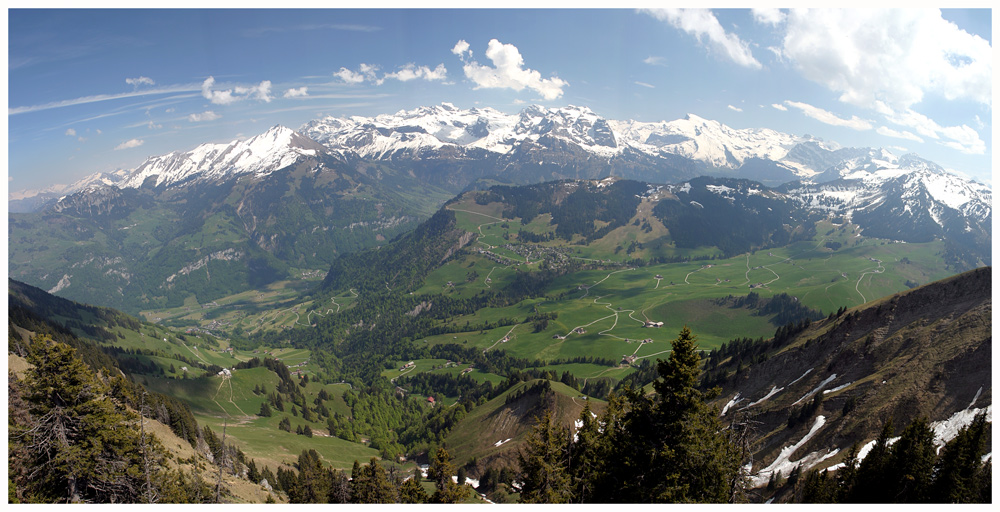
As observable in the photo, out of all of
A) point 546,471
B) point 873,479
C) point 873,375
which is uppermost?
point 546,471

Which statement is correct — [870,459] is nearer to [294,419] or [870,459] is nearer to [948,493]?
[948,493]

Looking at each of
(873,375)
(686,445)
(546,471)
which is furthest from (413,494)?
(873,375)

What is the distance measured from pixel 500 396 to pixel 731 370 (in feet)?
169

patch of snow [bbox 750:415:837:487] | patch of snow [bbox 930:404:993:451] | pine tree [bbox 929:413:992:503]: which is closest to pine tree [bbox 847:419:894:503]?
pine tree [bbox 929:413:992:503]

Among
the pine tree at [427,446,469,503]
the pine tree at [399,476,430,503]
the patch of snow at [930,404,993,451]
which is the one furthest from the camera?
the patch of snow at [930,404,993,451]

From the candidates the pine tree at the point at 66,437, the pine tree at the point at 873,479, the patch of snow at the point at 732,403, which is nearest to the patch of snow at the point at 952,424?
the pine tree at the point at 873,479

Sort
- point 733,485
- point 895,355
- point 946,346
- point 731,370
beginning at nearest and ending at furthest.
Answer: point 733,485 < point 946,346 < point 895,355 < point 731,370

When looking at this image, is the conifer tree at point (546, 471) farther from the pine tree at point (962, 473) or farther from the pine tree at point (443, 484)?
the pine tree at point (962, 473)

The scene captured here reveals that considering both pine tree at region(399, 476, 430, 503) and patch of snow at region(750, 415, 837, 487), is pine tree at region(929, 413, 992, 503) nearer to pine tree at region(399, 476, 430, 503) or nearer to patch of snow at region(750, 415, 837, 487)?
patch of snow at region(750, 415, 837, 487)

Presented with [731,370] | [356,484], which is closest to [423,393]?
[731,370]

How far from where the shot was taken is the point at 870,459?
30359 mm

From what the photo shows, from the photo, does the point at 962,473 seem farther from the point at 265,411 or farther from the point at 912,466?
the point at 265,411

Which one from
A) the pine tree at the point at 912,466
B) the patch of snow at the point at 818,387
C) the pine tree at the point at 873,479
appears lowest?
the patch of snow at the point at 818,387

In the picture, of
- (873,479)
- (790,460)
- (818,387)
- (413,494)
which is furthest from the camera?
(818,387)
